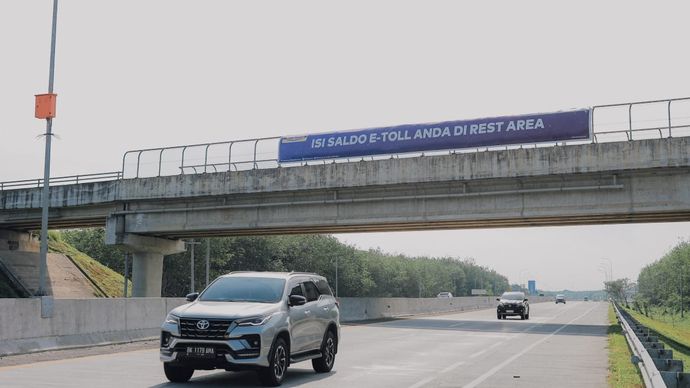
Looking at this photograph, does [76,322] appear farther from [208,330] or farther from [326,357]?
[208,330]

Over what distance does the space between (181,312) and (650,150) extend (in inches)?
772

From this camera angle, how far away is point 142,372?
40.2ft

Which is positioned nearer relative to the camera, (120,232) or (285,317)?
(285,317)

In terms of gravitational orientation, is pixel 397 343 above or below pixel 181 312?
below

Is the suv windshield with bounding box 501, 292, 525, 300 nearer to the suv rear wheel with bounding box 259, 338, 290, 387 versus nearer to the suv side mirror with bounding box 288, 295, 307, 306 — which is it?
the suv side mirror with bounding box 288, 295, 307, 306

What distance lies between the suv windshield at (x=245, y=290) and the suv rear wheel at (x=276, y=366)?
734 mm

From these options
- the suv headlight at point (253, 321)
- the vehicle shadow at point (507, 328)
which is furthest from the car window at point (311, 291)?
the vehicle shadow at point (507, 328)

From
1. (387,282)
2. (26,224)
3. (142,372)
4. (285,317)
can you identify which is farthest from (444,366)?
(387,282)

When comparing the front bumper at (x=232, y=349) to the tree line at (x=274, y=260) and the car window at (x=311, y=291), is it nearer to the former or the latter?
the car window at (x=311, y=291)

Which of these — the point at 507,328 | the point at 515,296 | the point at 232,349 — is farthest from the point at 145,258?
the point at 232,349

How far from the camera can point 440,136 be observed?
29.5m

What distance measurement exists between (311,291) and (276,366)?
2246mm

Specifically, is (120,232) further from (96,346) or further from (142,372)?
(142,372)

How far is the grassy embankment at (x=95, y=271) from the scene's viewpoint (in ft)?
156
